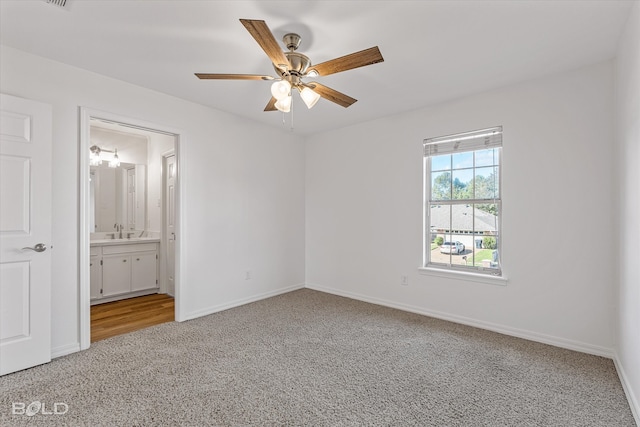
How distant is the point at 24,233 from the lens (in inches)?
97.0

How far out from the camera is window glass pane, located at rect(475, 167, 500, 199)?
3.38 meters

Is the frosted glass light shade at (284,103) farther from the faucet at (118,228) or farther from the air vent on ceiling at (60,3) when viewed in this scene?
the faucet at (118,228)

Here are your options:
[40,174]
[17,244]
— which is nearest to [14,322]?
→ [17,244]

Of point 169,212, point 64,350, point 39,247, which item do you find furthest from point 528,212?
point 169,212

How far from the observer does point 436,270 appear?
147 inches

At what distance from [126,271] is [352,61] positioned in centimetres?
445

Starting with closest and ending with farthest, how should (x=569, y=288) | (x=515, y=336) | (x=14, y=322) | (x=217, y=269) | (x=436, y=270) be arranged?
(x=14, y=322) → (x=569, y=288) → (x=515, y=336) → (x=436, y=270) → (x=217, y=269)

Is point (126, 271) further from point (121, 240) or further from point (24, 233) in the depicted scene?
point (24, 233)

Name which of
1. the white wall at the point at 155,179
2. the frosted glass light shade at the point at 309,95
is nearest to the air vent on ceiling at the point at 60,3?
the frosted glass light shade at the point at 309,95

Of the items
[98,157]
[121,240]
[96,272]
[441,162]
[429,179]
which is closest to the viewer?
[441,162]

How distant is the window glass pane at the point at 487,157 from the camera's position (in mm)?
3388

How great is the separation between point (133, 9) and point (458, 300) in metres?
3.96

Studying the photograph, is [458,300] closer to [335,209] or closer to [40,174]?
[335,209]

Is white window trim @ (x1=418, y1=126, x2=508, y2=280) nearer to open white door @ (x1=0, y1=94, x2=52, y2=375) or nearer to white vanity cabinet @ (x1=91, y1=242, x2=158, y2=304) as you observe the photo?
open white door @ (x1=0, y1=94, x2=52, y2=375)
